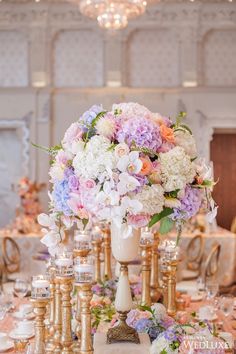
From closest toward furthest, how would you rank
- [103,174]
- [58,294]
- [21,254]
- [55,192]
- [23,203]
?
[103,174], [55,192], [58,294], [21,254], [23,203]

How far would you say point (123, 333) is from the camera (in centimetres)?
248

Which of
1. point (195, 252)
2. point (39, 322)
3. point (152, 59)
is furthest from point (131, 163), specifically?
point (152, 59)

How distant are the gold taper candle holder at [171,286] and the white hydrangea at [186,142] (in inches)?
36.7

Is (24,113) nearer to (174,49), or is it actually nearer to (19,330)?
(174,49)

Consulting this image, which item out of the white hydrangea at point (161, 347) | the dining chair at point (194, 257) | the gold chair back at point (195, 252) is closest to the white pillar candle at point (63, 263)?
the white hydrangea at point (161, 347)

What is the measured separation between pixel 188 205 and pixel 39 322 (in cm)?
72

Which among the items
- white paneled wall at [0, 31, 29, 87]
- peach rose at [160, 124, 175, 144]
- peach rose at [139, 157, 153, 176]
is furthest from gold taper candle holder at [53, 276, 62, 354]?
white paneled wall at [0, 31, 29, 87]

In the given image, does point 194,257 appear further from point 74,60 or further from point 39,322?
point 39,322

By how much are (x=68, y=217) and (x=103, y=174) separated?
33 cm

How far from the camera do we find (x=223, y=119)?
10.5m

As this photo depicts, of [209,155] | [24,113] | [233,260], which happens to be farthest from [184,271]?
[24,113]

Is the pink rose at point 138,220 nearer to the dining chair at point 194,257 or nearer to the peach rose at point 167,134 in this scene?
the peach rose at point 167,134

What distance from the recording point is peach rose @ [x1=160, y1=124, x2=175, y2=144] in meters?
2.37

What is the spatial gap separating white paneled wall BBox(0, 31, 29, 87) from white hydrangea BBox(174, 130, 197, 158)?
8.69 m
